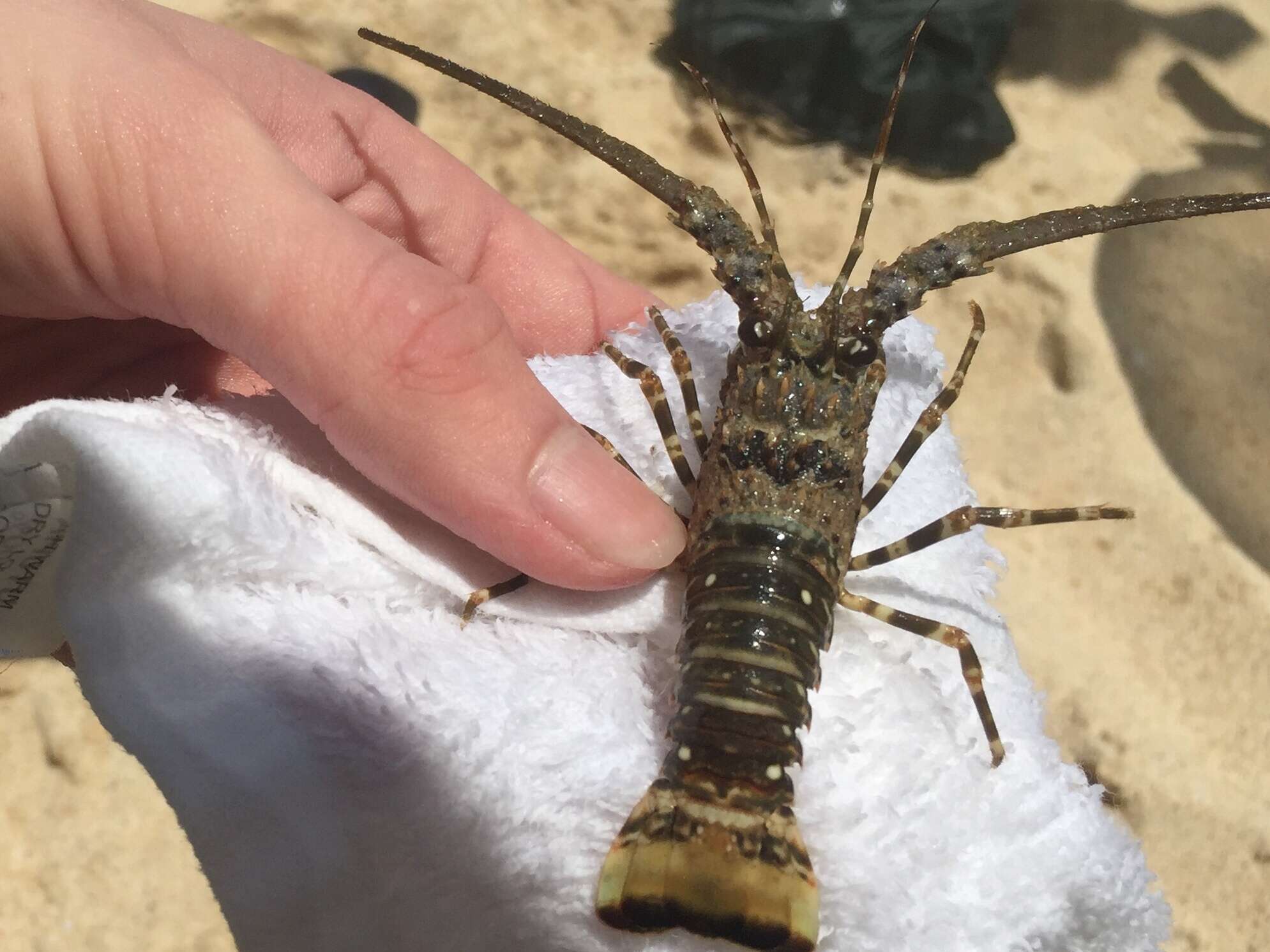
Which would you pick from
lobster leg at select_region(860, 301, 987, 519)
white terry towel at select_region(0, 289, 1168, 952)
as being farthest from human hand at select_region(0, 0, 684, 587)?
lobster leg at select_region(860, 301, 987, 519)

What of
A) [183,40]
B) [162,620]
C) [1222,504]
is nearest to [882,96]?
[1222,504]

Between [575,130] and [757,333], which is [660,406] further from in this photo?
[575,130]

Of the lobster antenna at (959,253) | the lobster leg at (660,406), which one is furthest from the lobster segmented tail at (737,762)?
the lobster antenna at (959,253)

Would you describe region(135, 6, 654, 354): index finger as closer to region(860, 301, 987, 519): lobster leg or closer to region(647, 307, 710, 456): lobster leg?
region(647, 307, 710, 456): lobster leg

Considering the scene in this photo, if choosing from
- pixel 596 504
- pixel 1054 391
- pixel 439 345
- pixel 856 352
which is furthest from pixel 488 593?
pixel 1054 391

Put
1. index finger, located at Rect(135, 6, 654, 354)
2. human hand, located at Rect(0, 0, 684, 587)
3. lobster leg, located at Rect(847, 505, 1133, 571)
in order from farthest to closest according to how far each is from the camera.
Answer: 1. index finger, located at Rect(135, 6, 654, 354)
2. lobster leg, located at Rect(847, 505, 1133, 571)
3. human hand, located at Rect(0, 0, 684, 587)

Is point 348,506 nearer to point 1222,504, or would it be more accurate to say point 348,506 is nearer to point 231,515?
point 231,515
